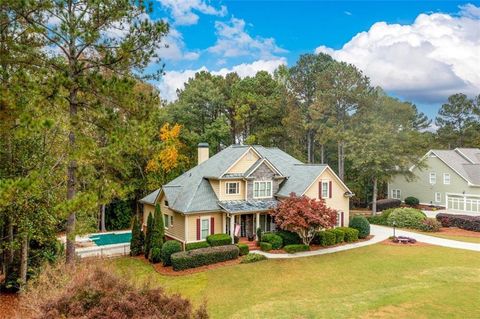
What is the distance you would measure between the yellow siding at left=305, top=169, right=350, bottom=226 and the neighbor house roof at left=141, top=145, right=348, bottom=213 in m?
0.60

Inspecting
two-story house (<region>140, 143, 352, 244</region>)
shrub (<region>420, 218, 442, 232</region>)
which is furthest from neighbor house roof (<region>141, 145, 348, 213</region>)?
shrub (<region>420, 218, 442, 232</region>)

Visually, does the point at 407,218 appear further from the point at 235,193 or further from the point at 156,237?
the point at 156,237

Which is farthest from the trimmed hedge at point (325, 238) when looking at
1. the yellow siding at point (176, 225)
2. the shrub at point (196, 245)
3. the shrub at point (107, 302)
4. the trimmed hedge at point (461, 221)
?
the shrub at point (107, 302)

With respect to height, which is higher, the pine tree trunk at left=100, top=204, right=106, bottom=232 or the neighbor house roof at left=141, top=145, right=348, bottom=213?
the neighbor house roof at left=141, top=145, right=348, bottom=213

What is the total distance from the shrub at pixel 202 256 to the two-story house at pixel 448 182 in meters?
26.2

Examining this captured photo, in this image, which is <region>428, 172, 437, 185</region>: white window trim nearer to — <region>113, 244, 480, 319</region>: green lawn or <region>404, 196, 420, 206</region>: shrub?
<region>404, 196, 420, 206</region>: shrub

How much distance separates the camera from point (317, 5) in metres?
21.0

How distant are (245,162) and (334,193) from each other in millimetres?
7939

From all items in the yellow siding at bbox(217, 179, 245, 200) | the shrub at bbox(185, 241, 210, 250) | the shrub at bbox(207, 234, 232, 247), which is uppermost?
the yellow siding at bbox(217, 179, 245, 200)

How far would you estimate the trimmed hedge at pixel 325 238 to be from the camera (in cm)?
2409

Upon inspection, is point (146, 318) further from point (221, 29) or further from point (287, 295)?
point (221, 29)

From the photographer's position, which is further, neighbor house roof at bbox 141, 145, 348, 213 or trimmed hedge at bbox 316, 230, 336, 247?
trimmed hedge at bbox 316, 230, 336, 247

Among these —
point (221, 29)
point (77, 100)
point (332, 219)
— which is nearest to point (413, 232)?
point (332, 219)

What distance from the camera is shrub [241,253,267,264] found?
20.4 meters
